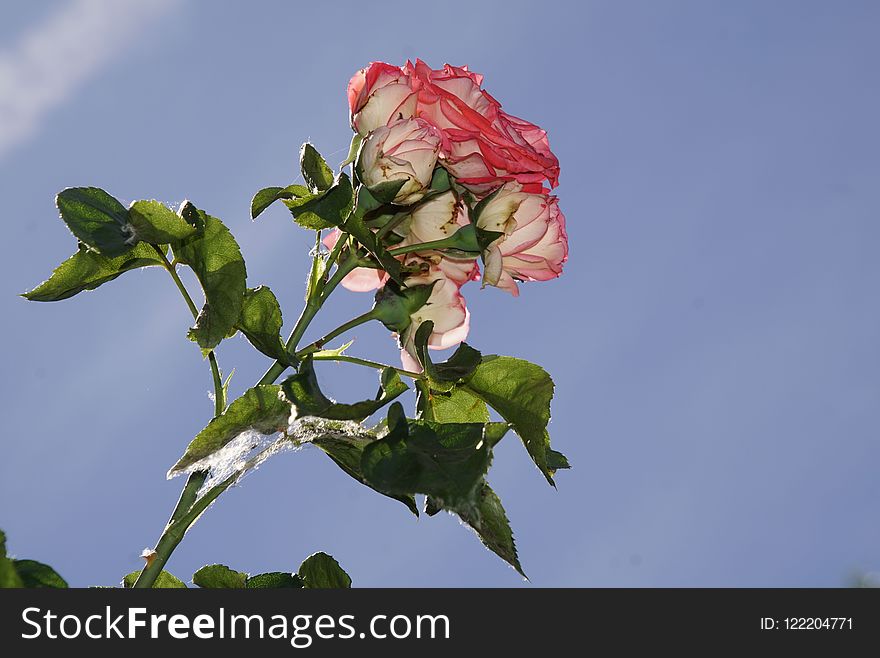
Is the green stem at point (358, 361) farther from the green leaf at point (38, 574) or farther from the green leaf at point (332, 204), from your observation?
the green leaf at point (38, 574)

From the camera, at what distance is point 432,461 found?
132 centimetres

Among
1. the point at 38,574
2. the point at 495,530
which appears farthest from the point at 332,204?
the point at 38,574

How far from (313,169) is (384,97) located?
0.54ft

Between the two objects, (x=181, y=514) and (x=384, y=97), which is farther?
(x=384, y=97)

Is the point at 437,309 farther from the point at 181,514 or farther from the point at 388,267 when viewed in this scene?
the point at 181,514

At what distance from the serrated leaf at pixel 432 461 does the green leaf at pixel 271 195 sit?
46 cm

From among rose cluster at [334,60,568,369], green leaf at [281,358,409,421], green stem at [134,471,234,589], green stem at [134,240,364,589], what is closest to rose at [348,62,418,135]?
rose cluster at [334,60,568,369]

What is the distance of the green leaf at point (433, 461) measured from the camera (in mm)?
1275
